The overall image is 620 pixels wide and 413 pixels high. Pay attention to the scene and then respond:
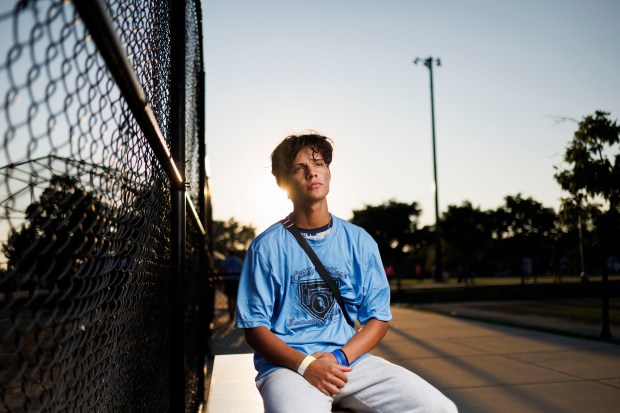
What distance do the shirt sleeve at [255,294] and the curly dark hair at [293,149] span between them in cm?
43

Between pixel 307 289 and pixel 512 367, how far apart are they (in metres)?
4.00

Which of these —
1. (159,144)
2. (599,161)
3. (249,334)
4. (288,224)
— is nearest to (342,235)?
(288,224)

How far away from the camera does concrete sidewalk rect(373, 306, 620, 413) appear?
4.07m

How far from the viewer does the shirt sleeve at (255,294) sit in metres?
2.12

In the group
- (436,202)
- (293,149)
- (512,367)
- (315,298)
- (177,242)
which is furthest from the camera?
(436,202)

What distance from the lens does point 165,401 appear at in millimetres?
Result: 3400

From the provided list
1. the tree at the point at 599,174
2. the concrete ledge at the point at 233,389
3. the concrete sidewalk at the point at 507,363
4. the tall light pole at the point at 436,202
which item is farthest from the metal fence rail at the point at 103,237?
the tall light pole at the point at 436,202

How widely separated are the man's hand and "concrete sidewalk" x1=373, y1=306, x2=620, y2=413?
2.39 metres

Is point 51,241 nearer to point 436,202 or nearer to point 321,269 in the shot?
point 321,269

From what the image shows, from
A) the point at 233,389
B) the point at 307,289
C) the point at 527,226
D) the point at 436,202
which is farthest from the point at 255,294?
the point at 527,226

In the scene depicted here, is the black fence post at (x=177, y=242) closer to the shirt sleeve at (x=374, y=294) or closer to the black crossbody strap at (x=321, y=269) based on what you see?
the black crossbody strap at (x=321, y=269)

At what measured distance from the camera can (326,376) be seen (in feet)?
6.46

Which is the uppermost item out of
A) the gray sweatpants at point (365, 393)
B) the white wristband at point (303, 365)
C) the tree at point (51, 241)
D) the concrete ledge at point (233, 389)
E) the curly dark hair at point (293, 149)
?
the curly dark hair at point (293, 149)

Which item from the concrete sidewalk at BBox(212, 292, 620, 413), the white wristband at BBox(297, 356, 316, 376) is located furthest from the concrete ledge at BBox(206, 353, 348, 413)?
the concrete sidewalk at BBox(212, 292, 620, 413)
